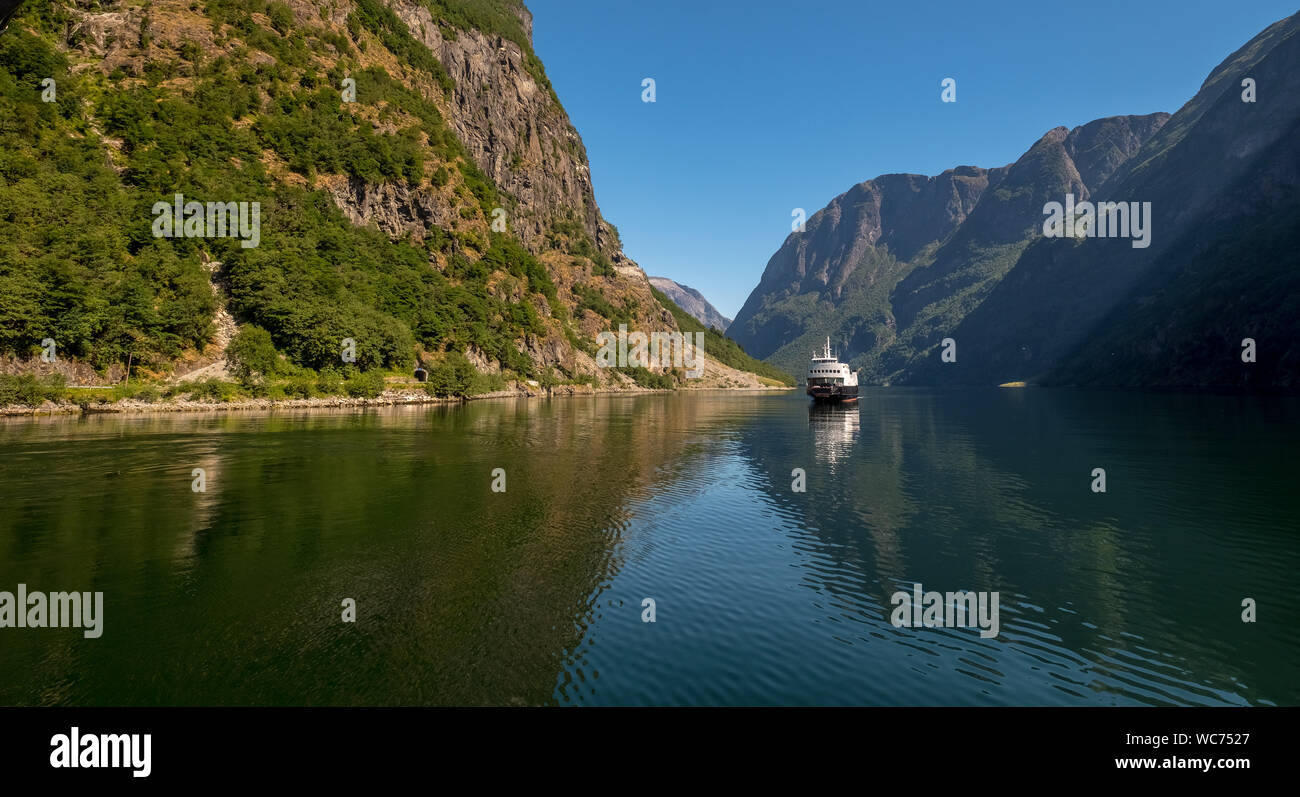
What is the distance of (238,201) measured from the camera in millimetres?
113062

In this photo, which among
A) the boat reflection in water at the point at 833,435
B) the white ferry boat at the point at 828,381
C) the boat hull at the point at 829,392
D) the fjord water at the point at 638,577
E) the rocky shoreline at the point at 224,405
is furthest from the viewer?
the white ferry boat at the point at 828,381

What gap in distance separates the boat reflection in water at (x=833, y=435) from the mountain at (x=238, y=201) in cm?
8953

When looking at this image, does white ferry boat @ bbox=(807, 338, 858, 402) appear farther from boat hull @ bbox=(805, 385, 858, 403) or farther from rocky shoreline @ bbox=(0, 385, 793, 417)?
rocky shoreline @ bbox=(0, 385, 793, 417)

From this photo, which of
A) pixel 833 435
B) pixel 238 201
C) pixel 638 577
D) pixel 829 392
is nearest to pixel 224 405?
pixel 238 201

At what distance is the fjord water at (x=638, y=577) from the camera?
40.2 ft

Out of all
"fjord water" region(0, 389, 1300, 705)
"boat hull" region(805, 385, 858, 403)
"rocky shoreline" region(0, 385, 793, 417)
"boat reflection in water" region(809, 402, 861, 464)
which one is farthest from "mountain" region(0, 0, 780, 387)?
"boat hull" region(805, 385, 858, 403)

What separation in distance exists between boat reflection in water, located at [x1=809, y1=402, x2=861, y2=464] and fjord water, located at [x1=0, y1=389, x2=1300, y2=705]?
20.9ft

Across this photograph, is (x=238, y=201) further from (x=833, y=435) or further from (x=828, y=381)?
(x=828, y=381)

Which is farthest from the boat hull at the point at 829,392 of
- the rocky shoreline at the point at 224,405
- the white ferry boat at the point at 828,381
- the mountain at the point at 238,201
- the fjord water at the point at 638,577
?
the mountain at the point at 238,201

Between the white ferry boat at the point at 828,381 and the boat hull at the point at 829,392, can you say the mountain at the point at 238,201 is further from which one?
the boat hull at the point at 829,392

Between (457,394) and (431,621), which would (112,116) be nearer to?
(457,394)
